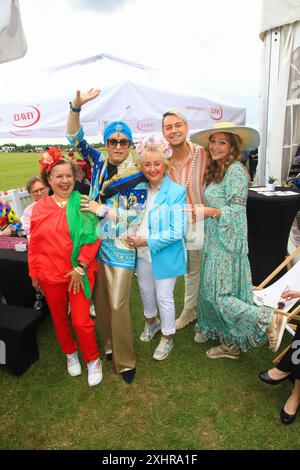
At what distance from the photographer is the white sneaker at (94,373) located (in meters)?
2.66

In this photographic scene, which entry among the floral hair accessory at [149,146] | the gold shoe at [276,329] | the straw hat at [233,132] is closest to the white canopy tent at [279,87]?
the straw hat at [233,132]

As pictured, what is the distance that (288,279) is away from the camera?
333 centimetres

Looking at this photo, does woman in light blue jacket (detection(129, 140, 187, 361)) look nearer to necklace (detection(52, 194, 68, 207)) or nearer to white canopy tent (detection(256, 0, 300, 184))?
necklace (detection(52, 194, 68, 207))

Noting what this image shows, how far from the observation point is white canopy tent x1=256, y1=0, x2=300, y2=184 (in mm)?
4250

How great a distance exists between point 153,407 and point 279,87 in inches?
180

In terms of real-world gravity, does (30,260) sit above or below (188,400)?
above

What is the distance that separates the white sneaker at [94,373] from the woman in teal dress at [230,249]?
1139mm

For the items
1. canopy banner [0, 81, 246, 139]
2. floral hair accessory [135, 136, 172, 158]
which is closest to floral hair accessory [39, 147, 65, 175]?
floral hair accessory [135, 136, 172, 158]

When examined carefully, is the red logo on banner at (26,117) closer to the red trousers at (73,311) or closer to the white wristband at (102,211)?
the white wristband at (102,211)

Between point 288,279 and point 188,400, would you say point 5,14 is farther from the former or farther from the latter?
point 288,279

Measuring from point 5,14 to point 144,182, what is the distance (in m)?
1.34

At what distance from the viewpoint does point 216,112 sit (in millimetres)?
4316
